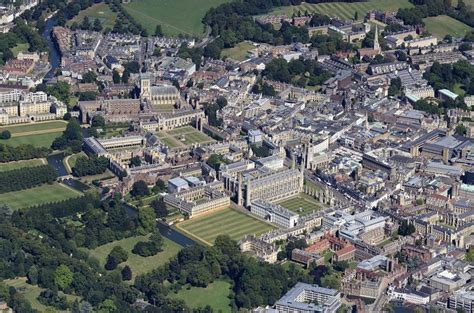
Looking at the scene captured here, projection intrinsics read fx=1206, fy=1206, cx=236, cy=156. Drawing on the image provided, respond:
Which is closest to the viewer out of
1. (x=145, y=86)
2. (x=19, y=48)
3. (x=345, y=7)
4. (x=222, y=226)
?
(x=222, y=226)

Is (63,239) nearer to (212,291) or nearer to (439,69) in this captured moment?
(212,291)

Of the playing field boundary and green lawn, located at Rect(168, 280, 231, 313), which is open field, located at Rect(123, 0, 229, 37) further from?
green lawn, located at Rect(168, 280, 231, 313)

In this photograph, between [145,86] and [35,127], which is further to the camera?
[145,86]

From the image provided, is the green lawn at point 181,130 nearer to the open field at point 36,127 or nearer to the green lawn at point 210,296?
the open field at point 36,127

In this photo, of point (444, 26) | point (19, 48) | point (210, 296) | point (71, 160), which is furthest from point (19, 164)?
point (444, 26)

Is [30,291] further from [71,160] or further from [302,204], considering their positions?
[71,160]

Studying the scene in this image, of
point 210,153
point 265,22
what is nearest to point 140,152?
point 210,153

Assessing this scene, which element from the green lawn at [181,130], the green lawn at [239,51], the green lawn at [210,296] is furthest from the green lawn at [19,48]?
the green lawn at [210,296]
